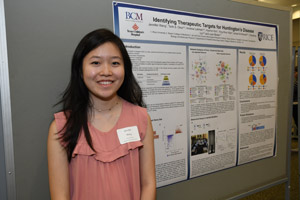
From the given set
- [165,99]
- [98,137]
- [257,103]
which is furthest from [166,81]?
[257,103]

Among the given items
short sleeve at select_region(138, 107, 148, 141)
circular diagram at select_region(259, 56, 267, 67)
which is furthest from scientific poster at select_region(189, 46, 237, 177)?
short sleeve at select_region(138, 107, 148, 141)

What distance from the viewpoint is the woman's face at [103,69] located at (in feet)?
3.47

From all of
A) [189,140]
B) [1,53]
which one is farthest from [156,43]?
[1,53]

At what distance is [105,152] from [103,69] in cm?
38

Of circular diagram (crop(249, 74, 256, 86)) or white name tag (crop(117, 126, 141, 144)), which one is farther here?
circular diagram (crop(249, 74, 256, 86))

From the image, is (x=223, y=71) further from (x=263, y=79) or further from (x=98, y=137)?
(x=98, y=137)

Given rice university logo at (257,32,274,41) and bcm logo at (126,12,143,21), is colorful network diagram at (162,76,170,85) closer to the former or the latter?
bcm logo at (126,12,143,21)

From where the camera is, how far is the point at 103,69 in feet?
3.48

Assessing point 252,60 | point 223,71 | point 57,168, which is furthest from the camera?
point 252,60

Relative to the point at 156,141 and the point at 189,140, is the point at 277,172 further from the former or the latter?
the point at 156,141

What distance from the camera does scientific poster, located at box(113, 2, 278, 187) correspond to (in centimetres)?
152

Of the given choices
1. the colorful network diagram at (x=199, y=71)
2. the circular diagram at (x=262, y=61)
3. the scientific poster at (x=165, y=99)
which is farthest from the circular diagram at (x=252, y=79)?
the scientific poster at (x=165, y=99)

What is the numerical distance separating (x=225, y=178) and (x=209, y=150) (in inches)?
13.0

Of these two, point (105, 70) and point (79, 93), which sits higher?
point (105, 70)
